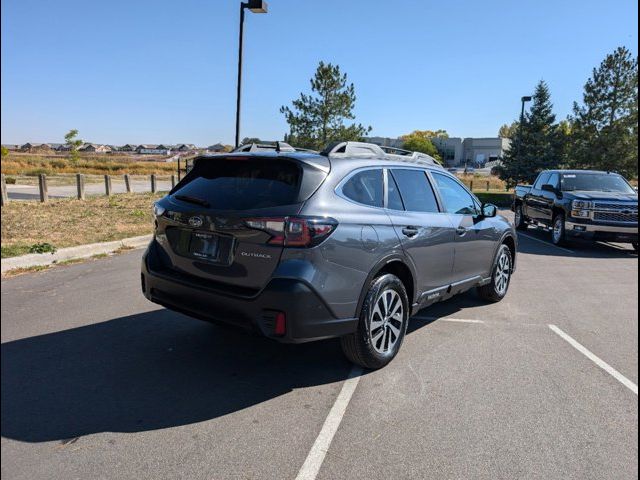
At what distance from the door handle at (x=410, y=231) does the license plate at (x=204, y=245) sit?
161 centimetres

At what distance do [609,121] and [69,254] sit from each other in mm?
39561

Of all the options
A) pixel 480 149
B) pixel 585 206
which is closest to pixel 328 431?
pixel 585 206

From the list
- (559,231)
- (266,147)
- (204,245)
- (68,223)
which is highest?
(266,147)

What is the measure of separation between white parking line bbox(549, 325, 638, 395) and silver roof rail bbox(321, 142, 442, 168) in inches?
89.2

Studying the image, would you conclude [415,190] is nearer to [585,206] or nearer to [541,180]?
[585,206]

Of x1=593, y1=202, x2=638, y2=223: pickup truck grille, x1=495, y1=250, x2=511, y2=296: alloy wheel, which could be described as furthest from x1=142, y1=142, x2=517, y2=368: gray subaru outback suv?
x1=593, y1=202, x2=638, y2=223: pickup truck grille

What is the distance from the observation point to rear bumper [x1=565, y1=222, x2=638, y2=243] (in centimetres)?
1049

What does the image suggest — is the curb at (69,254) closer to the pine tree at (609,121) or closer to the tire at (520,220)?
the tire at (520,220)

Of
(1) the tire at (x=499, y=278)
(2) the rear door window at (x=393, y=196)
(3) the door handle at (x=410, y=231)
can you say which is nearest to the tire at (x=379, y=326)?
(3) the door handle at (x=410, y=231)

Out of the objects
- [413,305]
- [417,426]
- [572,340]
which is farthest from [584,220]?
[417,426]

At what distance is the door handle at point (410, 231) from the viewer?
4105mm

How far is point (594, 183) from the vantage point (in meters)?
12.2

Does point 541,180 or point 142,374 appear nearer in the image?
point 142,374

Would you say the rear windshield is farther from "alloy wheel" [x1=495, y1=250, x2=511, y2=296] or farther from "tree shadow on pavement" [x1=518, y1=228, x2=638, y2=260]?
"tree shadow on pavement" [x1=518, y1=228, x2=638, y2=260]
